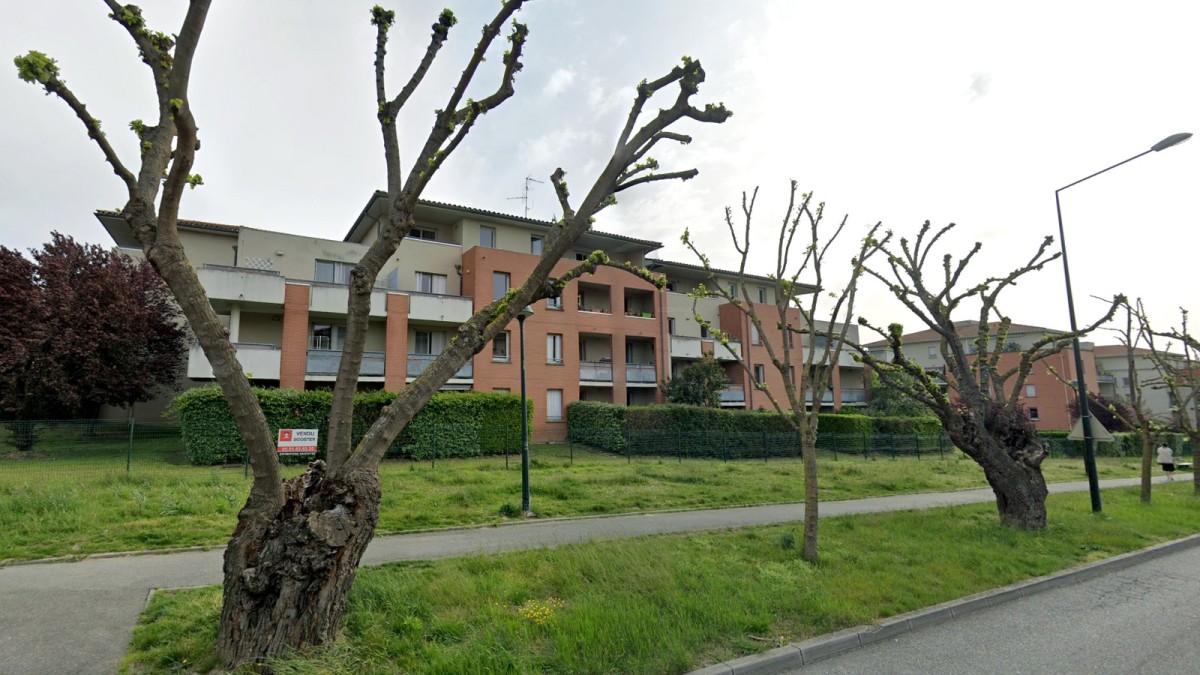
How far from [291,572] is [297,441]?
12.4m

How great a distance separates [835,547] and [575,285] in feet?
76.8

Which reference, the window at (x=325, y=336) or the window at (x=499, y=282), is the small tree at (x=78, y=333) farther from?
the window at (x=499, y=282)

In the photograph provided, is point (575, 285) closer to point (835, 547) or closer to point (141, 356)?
point (141, 356)

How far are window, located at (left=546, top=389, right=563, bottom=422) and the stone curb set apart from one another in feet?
70.7

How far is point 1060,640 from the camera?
530 centimetres

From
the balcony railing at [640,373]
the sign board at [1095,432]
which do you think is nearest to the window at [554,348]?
the balcony railing at [640,373]

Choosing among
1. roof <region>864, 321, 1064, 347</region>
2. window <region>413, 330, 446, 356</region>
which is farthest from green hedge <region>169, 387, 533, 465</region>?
roof <region>864, 321, 1064, 347</region>

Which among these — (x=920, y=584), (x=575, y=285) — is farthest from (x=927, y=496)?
(x=575, y=285)

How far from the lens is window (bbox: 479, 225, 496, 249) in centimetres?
2938

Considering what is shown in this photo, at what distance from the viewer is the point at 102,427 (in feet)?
42.9

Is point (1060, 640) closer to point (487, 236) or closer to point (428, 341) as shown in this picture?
point (428, 341)

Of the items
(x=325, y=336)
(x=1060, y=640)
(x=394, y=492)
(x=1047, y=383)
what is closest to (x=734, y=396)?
(x=325, y=336)

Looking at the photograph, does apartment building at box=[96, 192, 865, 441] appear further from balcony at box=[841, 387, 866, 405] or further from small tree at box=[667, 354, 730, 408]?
balcony at box=[841, 387, 866, 405]

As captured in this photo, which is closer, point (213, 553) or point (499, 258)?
point (213, 553)
